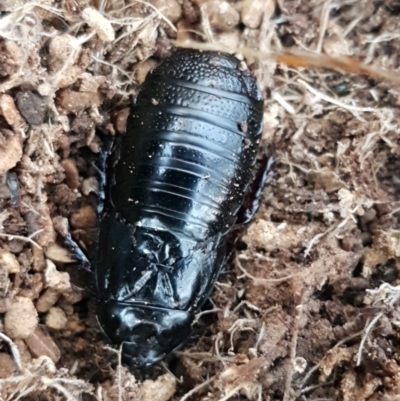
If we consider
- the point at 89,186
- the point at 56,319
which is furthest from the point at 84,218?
the point at 56,319

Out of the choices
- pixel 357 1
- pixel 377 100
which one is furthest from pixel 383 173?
pixel 357 1

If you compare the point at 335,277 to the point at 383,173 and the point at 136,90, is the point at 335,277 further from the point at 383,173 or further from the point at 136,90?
the point at 136,90

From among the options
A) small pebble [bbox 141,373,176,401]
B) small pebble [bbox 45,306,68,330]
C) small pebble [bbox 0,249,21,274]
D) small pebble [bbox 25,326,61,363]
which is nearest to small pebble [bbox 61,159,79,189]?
small pebble [bbox 0,249,21,274]

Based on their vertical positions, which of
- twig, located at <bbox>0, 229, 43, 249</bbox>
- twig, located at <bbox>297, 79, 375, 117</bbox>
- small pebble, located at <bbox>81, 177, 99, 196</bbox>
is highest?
twig, located at <bbox>297, 79, 375, 117</bbox>

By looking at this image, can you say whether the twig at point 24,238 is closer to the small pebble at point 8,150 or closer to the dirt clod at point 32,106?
the small pebble at point 8,150

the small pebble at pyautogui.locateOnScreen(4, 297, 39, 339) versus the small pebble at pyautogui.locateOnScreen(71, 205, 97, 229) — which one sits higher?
the small pebble at pyautogui.locateOnScreen(71, 205, 97, 229)

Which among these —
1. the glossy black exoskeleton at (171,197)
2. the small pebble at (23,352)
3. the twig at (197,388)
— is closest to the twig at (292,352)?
the twig at (197,388)

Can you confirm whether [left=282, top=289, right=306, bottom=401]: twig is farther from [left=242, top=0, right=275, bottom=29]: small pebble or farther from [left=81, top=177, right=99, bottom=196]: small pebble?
[left=242, top=0, right=275, bottom=29]: small pebble
